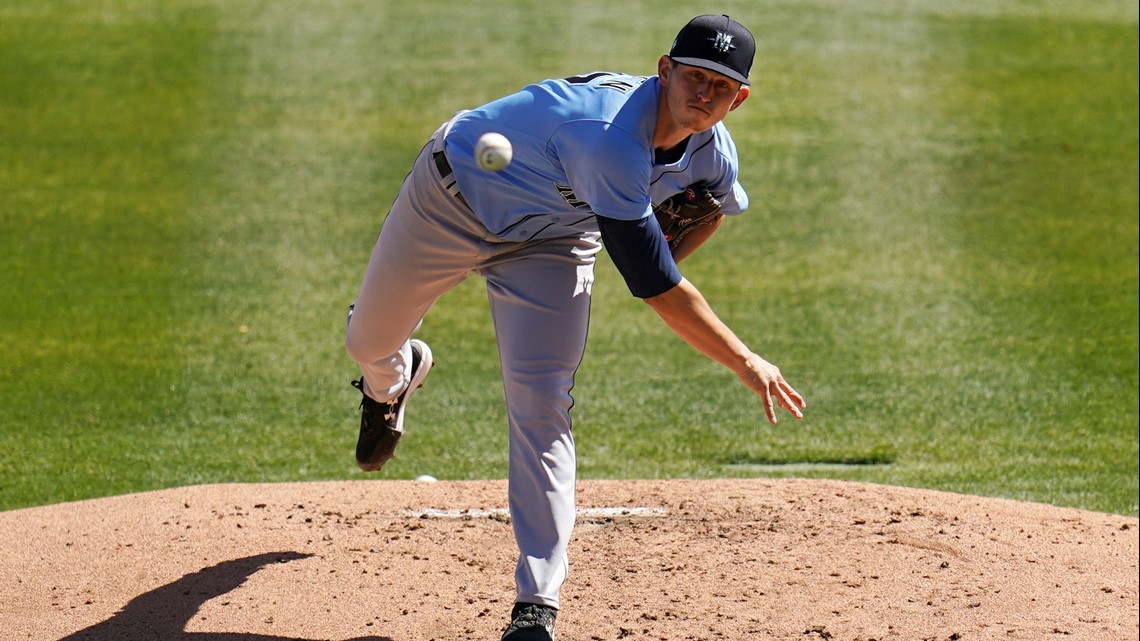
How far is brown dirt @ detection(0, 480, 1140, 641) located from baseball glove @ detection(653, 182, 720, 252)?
126 cm

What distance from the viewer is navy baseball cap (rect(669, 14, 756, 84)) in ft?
11.5

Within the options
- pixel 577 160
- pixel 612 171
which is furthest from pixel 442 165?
pixel 612 171

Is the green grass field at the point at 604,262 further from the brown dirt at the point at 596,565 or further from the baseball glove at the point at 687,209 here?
the baseball glove at the point at 687,209

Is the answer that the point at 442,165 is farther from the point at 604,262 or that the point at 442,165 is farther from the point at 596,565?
the point at 604,262

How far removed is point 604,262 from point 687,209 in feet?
16.2

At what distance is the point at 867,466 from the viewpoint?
21.1 ft

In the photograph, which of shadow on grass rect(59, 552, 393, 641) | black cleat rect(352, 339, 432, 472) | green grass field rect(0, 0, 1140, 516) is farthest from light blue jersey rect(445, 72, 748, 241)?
green grass field rect(0, 0, 1140, 516)

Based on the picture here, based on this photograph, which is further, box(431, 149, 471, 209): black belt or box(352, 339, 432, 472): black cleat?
box(352, 339, 432, 472): black cleat

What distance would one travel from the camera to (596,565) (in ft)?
15.4

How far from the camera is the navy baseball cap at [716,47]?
11.5 feet

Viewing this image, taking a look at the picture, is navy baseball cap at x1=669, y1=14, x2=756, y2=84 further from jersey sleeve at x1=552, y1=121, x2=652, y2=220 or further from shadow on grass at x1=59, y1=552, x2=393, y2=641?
shadow on grass at x1=59, y1=552, x2=393, y2=641

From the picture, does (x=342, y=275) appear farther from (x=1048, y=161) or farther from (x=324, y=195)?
(x=1048, y=161)

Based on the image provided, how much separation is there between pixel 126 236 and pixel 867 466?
204 inches

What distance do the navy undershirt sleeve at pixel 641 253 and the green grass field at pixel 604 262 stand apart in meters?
2.76
